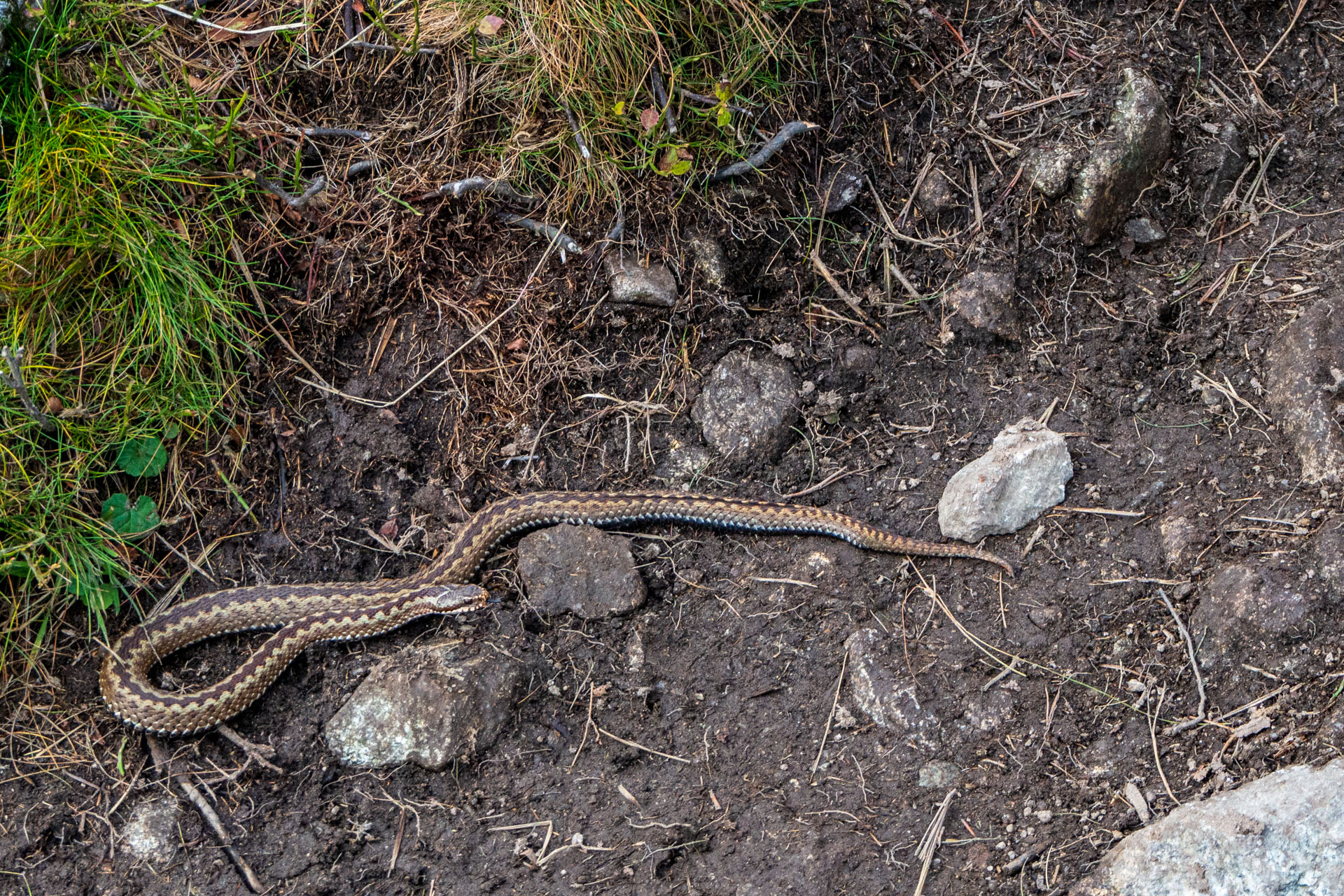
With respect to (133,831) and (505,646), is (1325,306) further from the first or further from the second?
(133,831)

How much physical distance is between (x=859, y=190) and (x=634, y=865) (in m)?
3.89

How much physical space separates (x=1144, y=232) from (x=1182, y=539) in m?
1.96

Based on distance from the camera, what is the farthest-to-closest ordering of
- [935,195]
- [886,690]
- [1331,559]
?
[935,195] < [886,690] < [1331,559]

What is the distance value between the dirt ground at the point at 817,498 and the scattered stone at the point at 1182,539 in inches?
1.5

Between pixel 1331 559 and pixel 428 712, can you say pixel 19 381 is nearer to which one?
pixel 428 712

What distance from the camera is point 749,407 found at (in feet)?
17.2

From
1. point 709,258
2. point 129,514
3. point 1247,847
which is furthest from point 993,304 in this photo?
point 129,514

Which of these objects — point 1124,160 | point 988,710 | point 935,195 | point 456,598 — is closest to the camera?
point 988,710

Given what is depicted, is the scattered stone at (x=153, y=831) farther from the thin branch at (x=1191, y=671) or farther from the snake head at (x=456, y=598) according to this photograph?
the thin branch at (x=1191, y=671)

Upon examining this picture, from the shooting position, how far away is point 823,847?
3857 millimetres

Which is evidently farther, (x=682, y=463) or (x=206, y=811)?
(x=682, y=463)

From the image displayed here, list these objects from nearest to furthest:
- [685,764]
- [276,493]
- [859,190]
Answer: [685,764], [276,493], [859,190]

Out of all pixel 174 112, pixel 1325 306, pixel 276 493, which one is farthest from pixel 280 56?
pixel 1325 306

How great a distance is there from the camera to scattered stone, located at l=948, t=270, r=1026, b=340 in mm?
5223
